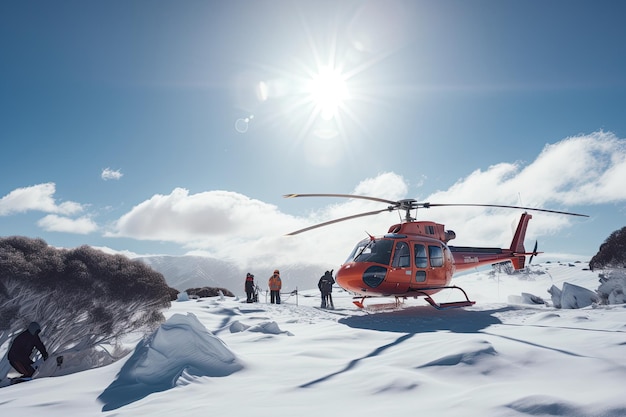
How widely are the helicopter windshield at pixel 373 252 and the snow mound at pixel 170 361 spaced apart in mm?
6875

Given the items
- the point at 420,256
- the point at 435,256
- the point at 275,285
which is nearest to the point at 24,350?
the point at 420,256

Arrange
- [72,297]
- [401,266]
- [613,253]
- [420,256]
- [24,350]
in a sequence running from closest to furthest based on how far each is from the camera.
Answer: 1. [24,350]
2. [72,297]
3. [401,266]
4. [420,256]
5. [613,253]

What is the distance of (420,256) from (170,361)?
334 inches

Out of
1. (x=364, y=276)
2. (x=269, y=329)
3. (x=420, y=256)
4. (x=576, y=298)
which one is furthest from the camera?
(x=576, y=298)

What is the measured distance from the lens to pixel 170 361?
15.2ft

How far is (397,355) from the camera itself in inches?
191

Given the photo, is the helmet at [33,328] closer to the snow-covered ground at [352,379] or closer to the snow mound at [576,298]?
the snow-covered ground at [352,379]

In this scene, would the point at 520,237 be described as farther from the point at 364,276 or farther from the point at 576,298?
the point at 364,276

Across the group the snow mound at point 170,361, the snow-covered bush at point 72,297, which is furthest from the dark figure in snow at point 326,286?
the snow mound at point 170,361

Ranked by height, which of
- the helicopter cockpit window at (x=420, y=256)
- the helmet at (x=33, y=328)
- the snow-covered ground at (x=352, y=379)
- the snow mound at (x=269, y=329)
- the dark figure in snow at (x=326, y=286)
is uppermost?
the helicopter cockpit window at (x=420, y=256)

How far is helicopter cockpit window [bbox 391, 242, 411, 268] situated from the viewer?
11148 millimetres

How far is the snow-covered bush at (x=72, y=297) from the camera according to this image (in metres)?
8.28

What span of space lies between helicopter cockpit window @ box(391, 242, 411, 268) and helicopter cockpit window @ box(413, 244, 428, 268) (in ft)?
0.99

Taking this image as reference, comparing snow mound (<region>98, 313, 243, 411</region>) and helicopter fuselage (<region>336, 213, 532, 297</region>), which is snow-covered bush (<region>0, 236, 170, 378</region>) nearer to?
snow mound (<region>98, 313, 243, 411</region>)
